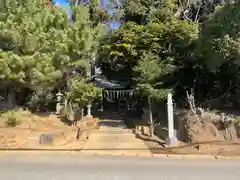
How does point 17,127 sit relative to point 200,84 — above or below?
below

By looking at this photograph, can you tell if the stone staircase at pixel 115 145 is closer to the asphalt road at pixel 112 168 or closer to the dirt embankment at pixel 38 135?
the dirt embankment at pixel 38 135

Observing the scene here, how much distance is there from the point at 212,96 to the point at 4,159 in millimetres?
11615

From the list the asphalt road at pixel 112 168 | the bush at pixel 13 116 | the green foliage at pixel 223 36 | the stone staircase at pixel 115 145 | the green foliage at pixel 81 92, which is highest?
the green foliage at pixel 223 36

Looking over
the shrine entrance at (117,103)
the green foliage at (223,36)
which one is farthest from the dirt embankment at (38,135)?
the shrine entrance at (117,103)

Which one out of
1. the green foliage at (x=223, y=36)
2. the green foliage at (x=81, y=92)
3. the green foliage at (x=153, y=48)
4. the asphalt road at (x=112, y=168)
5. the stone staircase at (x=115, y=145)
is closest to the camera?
the asphalt road at (x=112, y=168)

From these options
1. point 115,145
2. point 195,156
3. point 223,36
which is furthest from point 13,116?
point 223,36

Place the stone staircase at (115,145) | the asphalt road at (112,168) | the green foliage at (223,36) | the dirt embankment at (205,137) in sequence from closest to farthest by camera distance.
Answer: the asphalt road at (112,168) → the dirt embankment at (205,137) → the stone staircase at (115,145) → the green foliage at (223,36)

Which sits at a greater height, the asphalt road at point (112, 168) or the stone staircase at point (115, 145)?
the stone staircase at point (115, 145)

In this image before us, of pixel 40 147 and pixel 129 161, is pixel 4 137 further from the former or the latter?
pixel 129 161

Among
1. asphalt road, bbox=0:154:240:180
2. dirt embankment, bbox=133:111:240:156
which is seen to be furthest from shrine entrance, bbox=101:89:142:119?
asphalt road, bbox=0:154:240:180

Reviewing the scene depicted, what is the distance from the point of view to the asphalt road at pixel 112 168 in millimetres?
8859

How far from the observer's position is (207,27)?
17.0 m

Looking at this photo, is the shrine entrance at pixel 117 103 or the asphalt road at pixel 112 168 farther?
the shrine entrance at pixel 117 103

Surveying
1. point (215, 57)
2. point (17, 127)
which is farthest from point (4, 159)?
point (215, 57)
